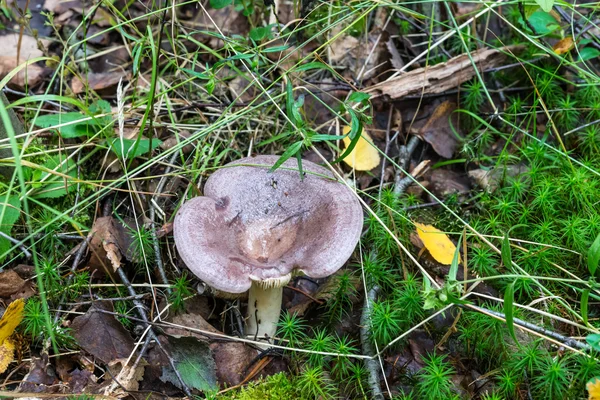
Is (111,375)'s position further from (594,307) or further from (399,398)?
(594,307)

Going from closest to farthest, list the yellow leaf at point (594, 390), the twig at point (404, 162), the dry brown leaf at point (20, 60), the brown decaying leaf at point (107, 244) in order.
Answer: the yellow leaf at point (594, 390), the brown decaying leaf at point (107, 244), the twig at point (404, 162), the dry brown leaf at point (20, 60)

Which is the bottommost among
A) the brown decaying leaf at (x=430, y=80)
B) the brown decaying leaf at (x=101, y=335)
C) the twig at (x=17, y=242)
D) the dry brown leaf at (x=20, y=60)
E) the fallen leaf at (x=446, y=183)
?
the fallen leaf at (x=446, y=183)

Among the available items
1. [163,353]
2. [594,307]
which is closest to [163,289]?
[163,353]

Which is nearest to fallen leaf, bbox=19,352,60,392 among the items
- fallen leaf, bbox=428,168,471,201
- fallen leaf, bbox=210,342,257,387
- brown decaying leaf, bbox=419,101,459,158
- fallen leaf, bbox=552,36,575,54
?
fallen leaf, bbox=210,342,257,387

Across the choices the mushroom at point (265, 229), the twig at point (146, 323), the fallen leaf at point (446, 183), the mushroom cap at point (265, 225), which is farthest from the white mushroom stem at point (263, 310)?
the fallen leaf at point (446, 183)

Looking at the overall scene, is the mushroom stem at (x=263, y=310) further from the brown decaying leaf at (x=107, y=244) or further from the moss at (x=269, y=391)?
the brown decaying leaf at (x=107, y=244)

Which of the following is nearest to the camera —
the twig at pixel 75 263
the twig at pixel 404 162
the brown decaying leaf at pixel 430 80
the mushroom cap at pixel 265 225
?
the mushroom cap at pixel 265 225
